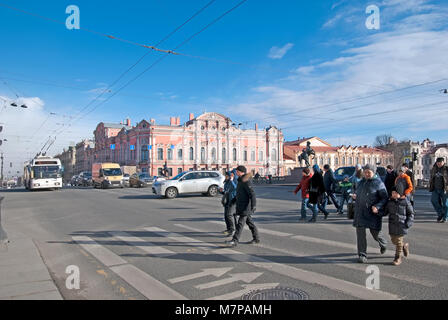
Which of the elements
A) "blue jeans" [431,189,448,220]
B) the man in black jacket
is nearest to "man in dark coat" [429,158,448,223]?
"blue jeans" [431,189,448,220]

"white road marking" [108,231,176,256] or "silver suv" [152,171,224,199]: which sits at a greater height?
"silver suv" [152,171,224,199]

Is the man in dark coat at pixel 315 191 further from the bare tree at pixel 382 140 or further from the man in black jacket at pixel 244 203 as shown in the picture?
the bare tree at pixel 382 140

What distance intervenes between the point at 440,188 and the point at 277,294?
26.8ft

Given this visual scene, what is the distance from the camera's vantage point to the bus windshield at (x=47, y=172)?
1172 inches

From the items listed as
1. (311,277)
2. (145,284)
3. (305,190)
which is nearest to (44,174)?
(305,190)

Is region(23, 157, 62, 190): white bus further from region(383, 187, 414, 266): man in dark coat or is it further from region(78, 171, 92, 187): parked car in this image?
region(383, 187, 414, 266): man in dark coat

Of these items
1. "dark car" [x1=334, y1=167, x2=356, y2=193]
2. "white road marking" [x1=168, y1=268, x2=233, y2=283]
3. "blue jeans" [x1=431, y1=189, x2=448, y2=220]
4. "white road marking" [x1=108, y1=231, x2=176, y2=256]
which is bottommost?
"white road marking" [x1=168, y1=268, x2=233, y2=283]

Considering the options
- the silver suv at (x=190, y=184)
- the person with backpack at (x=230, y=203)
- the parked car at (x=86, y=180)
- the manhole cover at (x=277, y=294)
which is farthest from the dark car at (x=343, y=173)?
the parked car at (x=86, y=180)

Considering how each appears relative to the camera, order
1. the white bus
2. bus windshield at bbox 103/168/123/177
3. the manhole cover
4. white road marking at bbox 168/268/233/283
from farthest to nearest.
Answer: bus windshield at bbox 103/168/123/177 < the white bus < white road marking at bbox 168/268/233/283 < the manhole cover

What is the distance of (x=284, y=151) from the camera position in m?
80.0

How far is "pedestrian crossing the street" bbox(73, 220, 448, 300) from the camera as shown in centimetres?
464

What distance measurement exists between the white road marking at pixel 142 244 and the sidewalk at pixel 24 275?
1865mm

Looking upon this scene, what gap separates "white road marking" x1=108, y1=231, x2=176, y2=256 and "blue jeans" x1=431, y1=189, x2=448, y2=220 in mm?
8053
